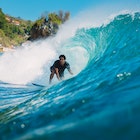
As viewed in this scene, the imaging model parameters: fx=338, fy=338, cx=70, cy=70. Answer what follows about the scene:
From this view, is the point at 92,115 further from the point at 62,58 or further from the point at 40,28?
the point at 40,28

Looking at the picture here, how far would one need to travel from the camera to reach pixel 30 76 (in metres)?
17.6

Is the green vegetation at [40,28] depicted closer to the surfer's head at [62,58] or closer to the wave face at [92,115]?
the surfer's head at [62,58]

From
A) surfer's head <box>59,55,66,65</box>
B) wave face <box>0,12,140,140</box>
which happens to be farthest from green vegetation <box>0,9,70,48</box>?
wave face <box>0,12,140,140</box>

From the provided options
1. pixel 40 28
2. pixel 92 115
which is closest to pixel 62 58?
pixel 92 115

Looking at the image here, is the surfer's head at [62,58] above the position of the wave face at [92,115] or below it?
above

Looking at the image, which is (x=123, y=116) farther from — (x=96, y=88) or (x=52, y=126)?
(x=96, y=88)

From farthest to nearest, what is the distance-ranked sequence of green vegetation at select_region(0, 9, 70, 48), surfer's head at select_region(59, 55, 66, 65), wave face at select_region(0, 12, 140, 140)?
1. green vegetation at select_region(0, 9, 70, 48)
2. surfer's head at select_region(59, 55, 66, 65)
3. wave face at select_region(0, 12, 140, 140)

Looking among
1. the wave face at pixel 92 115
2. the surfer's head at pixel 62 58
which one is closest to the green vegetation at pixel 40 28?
the surfer's head at pixel 62 58

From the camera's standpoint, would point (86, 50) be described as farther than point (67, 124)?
Yes

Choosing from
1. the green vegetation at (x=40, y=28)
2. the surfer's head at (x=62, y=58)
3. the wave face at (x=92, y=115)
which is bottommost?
the wave face at (x=92, y=115)

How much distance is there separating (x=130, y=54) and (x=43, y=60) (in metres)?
10.5

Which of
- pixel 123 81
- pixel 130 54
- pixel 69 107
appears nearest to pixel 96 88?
pixel 123 81

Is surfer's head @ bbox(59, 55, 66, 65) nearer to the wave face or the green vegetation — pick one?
the wave face

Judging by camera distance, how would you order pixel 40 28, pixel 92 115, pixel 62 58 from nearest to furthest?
pixel 92 115 < pixel 62 58 < pixel 40 28
